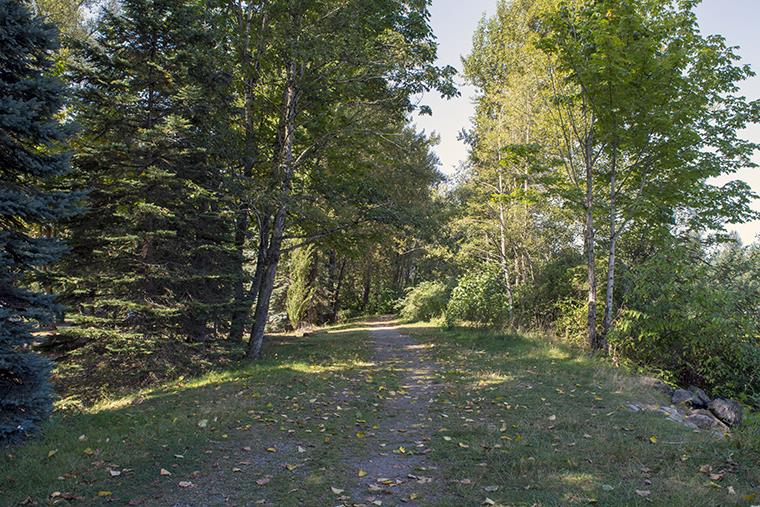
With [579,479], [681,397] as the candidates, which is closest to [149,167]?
[579,479]

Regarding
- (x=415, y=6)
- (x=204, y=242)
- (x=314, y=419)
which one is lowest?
(x=314, y=419)

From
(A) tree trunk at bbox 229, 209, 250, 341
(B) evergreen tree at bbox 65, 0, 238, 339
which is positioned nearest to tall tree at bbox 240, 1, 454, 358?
(A) tree trunk at bbox 229, 209, 250, 341

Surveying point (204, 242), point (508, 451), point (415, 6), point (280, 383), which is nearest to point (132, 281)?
point (204, 242)

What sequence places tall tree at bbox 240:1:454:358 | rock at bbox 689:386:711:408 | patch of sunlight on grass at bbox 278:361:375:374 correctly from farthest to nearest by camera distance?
1. tall tree at bbox 240:1:454:358
2. patch of sunlight on grass at bbox 278:361:375:374
3. rock at bbox 689:386:711:408

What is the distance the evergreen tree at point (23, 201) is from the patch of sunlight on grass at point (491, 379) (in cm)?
666

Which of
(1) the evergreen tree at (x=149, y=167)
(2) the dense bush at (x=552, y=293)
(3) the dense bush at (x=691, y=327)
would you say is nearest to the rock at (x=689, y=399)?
(3) the dense bush at (x=691, y=327)

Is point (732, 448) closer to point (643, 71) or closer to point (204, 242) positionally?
point (643, 71)

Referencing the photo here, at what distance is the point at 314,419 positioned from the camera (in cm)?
623

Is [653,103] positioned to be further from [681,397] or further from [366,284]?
[366,284]

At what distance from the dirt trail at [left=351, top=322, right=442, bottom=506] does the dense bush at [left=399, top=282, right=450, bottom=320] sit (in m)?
12.1

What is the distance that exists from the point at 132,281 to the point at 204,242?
6.00 ft

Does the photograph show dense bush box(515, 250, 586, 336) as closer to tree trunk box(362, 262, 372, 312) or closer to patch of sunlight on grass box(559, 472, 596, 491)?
patch of sunlight on grass box(559, 472, 596, 491)

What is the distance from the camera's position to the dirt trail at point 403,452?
4.06m

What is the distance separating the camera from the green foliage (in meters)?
19.1
